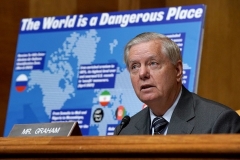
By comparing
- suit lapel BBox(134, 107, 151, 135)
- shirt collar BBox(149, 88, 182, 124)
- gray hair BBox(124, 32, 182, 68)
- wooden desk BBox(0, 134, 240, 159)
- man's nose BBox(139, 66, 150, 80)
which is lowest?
wooden desk BBox(0, 134, 240, 159)

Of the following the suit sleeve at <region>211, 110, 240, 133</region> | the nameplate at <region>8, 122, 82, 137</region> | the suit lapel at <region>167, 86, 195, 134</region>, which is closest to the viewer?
the nameplate at <region>8, 122, 82, 137</region>

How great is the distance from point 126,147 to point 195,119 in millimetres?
1354

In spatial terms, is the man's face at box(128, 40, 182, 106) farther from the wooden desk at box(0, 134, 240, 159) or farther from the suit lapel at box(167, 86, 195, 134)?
the wooden desk at box(0, 134, 240, 159)

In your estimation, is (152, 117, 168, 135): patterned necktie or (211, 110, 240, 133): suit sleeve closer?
(211, 110, 240, 133): suit sleeve

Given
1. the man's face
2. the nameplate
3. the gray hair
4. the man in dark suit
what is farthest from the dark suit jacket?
the nameplate

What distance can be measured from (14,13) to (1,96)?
3.00 ft

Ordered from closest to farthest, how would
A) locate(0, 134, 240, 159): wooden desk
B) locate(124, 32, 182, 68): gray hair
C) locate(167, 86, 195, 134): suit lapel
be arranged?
1. locate(0, 134, 240, 159): wooden desk
2. locate(167, 86, 195, 134): suit lapel
3. locate(124, 32, 182, 68): gray hair

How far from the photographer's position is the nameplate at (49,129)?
2949 mm

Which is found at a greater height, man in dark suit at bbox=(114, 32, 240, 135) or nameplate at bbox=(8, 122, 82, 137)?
man in dark suit at bbox=(114, 32, 240, 135)

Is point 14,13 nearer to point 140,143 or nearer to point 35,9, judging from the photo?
point 35,9

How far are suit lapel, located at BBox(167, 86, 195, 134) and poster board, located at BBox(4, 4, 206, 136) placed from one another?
115 centimetres

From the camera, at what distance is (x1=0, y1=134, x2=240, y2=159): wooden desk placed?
6.49 ft

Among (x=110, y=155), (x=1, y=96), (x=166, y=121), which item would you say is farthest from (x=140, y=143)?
(x=1, y=96)

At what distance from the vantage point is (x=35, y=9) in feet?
21.9
